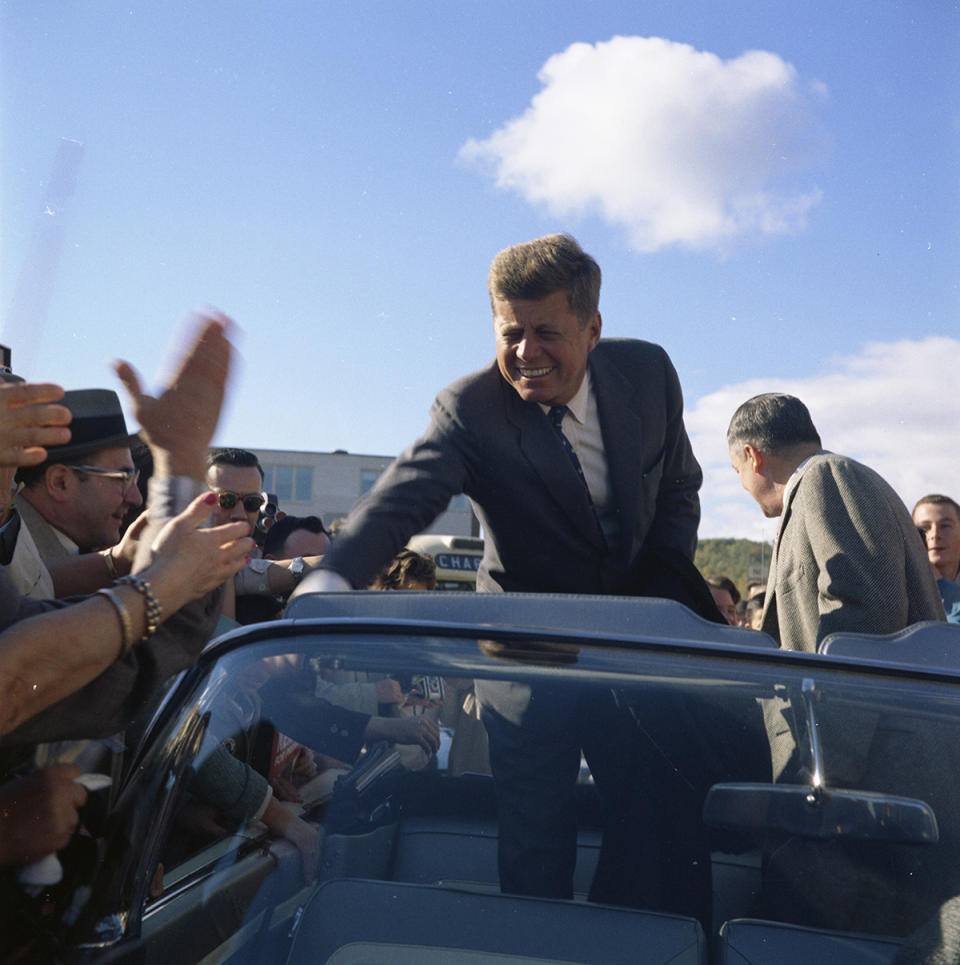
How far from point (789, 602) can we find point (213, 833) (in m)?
1.85

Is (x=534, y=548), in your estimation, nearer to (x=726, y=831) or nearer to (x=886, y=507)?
(x=886, y=507)

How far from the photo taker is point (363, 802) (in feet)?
5.53

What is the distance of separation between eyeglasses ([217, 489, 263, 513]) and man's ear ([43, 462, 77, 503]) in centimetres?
185

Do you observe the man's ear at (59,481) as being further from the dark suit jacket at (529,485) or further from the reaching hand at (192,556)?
the reaching hand at (192,556)

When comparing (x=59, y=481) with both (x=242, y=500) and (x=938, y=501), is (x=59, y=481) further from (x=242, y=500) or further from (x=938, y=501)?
(x=938, y=501)

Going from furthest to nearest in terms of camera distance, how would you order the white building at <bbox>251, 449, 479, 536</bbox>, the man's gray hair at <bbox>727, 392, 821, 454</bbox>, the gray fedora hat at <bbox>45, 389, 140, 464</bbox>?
the white building at <bbox>251, 449, 479, 536</bbox> < the man's gray hair at <bbox>727, 392, 821, 454</bbox> < the gray fedora hat at <bbox>45, 389, 140, 464</bbox>

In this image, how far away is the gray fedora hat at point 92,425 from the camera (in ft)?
10.2

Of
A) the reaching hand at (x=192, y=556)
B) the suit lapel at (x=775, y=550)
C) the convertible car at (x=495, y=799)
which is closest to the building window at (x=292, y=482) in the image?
the suit lapel at (x=775, y=550)

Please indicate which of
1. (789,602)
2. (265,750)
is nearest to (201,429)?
(265,750)

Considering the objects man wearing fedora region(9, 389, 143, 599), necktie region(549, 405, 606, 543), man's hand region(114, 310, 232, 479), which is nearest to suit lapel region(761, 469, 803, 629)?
necktie region(549, 405, 606, 543)

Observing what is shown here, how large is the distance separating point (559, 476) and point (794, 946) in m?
1.50

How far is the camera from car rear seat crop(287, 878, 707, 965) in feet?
4.63

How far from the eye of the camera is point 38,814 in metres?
1.73

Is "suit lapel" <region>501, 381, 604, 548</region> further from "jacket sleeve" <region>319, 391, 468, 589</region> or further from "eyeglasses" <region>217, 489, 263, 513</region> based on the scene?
"eyeglasses" <region>217, 489, 263, 513</region>
